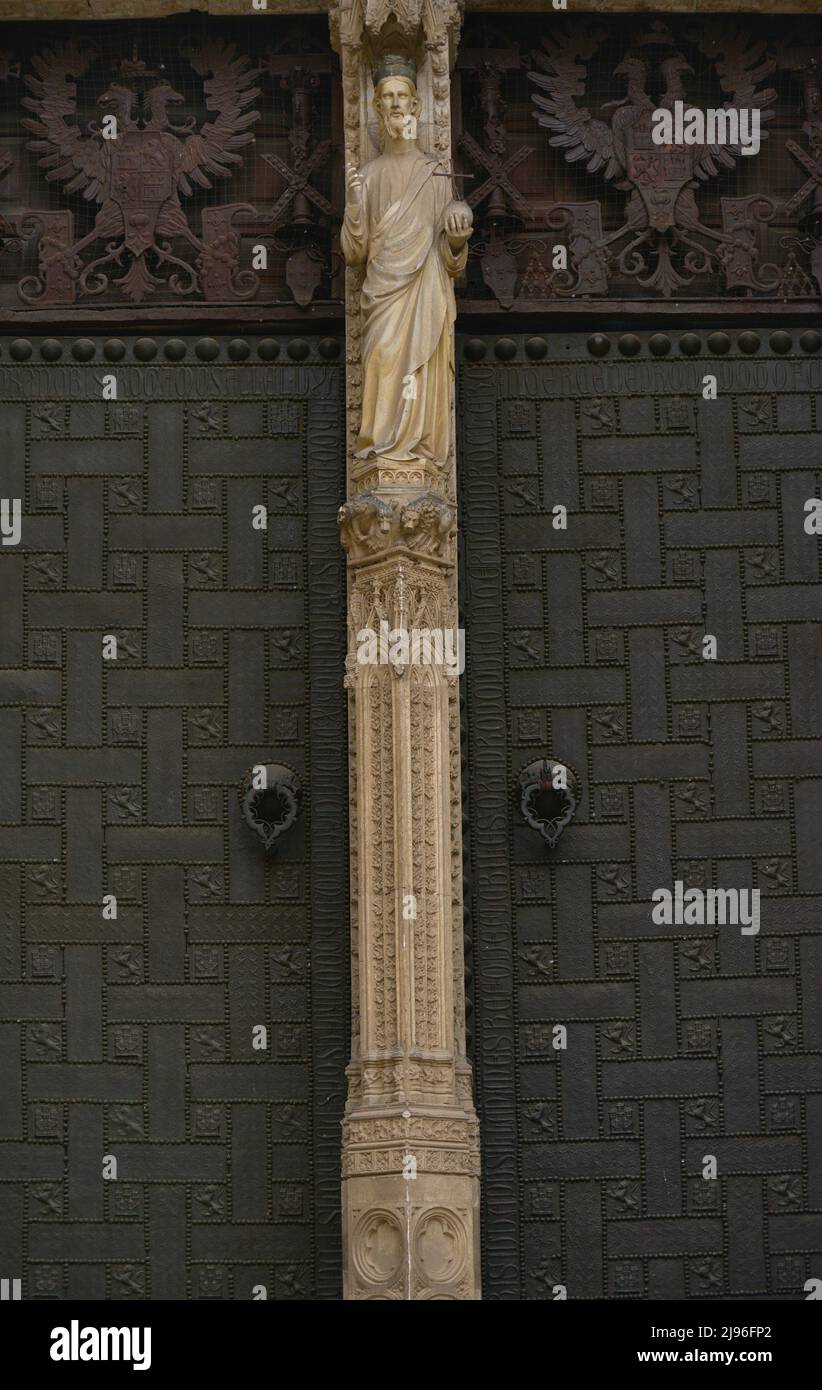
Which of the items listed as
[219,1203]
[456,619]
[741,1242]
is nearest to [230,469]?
[456,619]

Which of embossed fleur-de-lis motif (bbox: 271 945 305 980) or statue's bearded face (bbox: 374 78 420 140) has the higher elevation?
statue's bearded face (bbox: 374 78 420 140)

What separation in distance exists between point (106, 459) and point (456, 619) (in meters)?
2.42

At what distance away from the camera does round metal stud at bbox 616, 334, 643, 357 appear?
1481 centimetres

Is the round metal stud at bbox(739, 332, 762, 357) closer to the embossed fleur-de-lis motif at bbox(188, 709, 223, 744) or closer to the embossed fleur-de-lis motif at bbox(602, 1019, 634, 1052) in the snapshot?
the embossed fleur-de-lis motif at bbox(188, 709, 223, 744)

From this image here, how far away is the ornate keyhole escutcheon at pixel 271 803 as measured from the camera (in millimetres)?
14031

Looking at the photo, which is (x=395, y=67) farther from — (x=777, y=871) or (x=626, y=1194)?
(x=626, y=1194)

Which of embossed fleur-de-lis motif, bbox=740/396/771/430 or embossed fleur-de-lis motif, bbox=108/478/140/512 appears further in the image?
embossed fleur-de-lis motif, bbox=740/396/771/430

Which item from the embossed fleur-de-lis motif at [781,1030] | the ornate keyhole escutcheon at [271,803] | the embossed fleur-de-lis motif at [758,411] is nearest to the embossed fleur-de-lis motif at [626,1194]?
the embossed fleur-de-lis motif at [781,1030]

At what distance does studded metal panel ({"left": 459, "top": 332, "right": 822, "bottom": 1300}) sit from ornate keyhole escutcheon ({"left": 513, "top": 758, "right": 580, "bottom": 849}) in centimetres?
9

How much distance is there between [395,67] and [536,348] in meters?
1.81

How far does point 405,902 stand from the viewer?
1305 cm

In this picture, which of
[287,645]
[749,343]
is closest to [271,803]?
[287,645]

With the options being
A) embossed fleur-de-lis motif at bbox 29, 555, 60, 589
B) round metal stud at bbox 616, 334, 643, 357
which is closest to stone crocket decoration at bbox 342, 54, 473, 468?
round metal stud at bbox 616, 334, 643, 357

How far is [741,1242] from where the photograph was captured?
1367 cm
